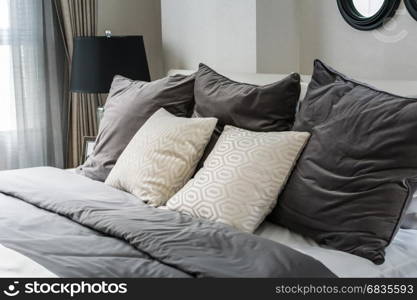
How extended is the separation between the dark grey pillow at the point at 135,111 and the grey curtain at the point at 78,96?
114cm

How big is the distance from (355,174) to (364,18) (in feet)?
3.45

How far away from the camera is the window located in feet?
11.0

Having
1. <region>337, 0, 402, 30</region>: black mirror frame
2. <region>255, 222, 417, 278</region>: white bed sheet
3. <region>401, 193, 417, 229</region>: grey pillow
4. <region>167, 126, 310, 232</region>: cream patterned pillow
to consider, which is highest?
<region>337, 0, 402, 30</region>: black mirror frame

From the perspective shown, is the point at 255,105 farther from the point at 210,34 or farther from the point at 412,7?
the point at 210,34

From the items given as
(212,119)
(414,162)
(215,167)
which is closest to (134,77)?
(212,119)

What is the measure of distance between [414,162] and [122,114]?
4.29ft

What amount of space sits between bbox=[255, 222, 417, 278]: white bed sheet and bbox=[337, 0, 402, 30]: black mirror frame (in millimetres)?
992

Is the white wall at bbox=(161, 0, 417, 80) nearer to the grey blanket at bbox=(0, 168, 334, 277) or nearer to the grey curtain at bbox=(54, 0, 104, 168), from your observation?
the grey curtain at bbox=(54, 0, 104, 168)

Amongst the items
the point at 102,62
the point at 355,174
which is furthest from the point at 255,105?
the point at 102,62

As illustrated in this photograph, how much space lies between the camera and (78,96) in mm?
3641

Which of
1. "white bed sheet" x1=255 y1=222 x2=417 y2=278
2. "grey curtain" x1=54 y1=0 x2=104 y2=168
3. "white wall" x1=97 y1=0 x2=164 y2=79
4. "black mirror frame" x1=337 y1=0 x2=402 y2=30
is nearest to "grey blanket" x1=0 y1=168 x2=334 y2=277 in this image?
"white bed sheet" x1=255 y1=222 x2=417 y2=278

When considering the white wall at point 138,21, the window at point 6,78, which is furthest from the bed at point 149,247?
the white wall at point 138,21

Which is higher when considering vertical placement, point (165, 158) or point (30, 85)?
point (30, 85)

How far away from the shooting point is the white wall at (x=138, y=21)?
3.77m
